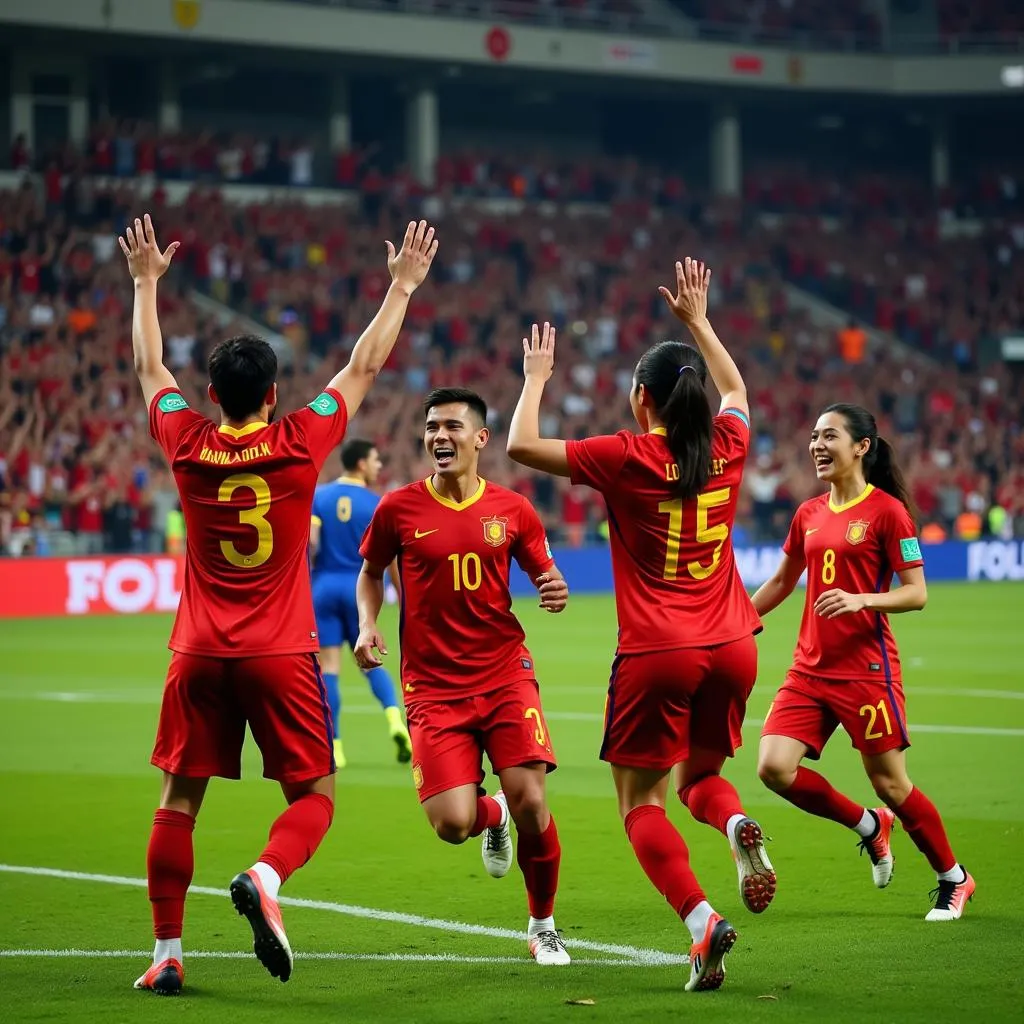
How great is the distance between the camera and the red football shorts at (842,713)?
7.54m

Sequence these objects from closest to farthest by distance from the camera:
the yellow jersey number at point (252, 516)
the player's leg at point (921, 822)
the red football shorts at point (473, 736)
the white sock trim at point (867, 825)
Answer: the yellow jersey number at point (252, 516), the red football shorts at point (473, 736), the player's leg at point (921, 822), the white sock trim at point (867, 825)

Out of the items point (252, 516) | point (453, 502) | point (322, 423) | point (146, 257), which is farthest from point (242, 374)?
point (453, 502)

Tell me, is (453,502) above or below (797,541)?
above

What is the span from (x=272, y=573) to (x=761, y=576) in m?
26.6

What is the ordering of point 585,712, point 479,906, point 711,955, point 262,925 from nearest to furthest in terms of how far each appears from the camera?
point 262,925 < point 711,955 < point 479,906 < point 585,712

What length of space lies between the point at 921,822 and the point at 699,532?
1.84 m

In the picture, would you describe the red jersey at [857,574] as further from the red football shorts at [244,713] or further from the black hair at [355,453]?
the black hair at [355,453]

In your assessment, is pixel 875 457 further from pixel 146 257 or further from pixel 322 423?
pixel 146 257

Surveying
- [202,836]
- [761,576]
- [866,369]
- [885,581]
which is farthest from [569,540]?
[885,581]

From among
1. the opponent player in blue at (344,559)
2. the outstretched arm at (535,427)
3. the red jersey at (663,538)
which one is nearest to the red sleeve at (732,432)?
the red jersey at (663,538)

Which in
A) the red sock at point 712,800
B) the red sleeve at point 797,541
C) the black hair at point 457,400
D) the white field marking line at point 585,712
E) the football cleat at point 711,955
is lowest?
the white field marking line at point 585,712

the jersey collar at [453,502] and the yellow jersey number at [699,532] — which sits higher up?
the jersey collar at [453,502]

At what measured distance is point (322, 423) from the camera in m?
6.38

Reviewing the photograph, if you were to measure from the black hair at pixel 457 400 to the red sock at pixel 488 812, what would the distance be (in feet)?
4.81
